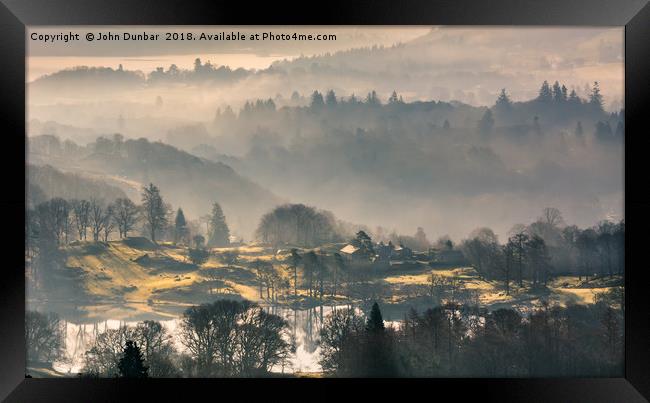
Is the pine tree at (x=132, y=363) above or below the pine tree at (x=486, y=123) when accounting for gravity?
below

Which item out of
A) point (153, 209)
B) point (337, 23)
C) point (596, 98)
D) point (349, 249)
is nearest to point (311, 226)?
point (349, 249)

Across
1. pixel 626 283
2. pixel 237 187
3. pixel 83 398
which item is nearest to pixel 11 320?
pixel 83 398

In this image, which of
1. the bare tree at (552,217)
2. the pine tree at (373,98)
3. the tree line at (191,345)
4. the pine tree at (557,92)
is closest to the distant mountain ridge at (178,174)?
the tree line at (191,345)

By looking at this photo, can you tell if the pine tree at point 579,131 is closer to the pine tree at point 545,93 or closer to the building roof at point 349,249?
the pine tree at point 545,93

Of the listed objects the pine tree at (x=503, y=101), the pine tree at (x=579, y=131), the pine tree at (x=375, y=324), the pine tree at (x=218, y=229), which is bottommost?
the pine tree at (x=375, y=324)

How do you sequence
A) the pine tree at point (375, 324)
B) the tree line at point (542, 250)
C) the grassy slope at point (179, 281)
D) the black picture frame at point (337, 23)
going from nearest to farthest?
the black picture frame at point (337, 23), the tree line at point (542, 250), the grassy slope at point (179, 281), the pine tree at point (375, 324)

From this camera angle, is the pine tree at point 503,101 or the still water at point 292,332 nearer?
the still water at point 292,332

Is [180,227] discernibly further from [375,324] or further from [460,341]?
[460,341]
